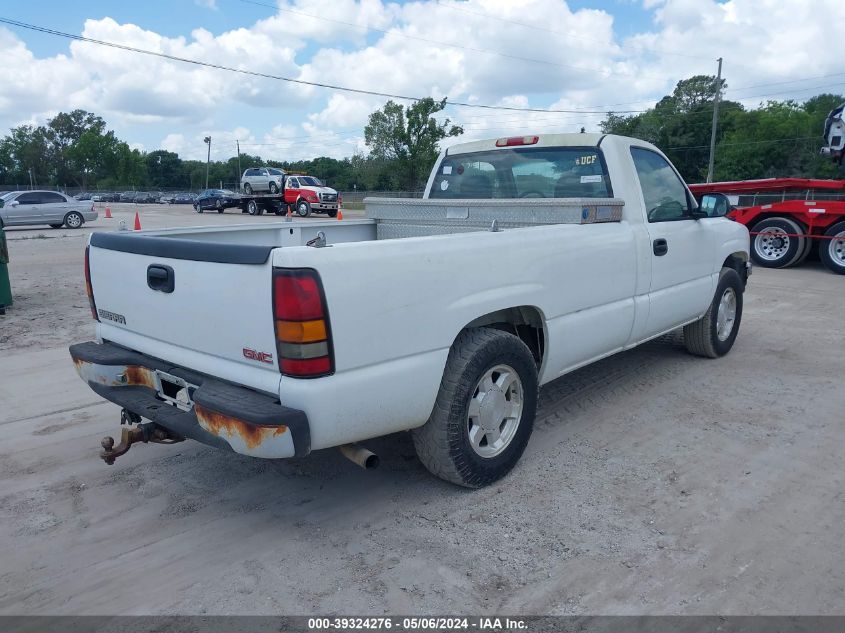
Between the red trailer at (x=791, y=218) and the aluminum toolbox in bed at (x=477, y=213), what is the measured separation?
972cm

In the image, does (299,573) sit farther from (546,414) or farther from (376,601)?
(546,414)

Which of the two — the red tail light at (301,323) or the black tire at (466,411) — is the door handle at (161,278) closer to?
the red tail light at (301,323)

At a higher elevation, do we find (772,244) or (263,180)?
(263,180)

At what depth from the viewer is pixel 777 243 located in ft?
44.3

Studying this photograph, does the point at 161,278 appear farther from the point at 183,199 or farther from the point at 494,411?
the point at 183,199

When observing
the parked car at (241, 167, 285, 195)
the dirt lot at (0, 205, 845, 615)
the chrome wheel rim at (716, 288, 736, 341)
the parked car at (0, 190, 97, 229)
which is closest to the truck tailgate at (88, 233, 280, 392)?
the dirt lot at (0, 205, 845, 615)

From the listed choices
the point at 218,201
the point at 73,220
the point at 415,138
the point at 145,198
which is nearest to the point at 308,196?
the point at 218,201

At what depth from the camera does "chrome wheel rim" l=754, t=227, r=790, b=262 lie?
13289mm

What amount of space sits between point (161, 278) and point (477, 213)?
8.37 feet

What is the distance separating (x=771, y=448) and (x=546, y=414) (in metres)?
1.46

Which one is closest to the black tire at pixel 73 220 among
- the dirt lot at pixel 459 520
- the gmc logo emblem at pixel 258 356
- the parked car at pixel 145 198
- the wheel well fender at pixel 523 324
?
the dirt lot at pixel 459 520

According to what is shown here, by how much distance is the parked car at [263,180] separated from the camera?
3544 cm

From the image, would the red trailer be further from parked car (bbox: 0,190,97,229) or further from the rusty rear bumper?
parked car (bbox: 0,190,97,229)

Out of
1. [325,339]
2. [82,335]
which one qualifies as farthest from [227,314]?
[82,335]
